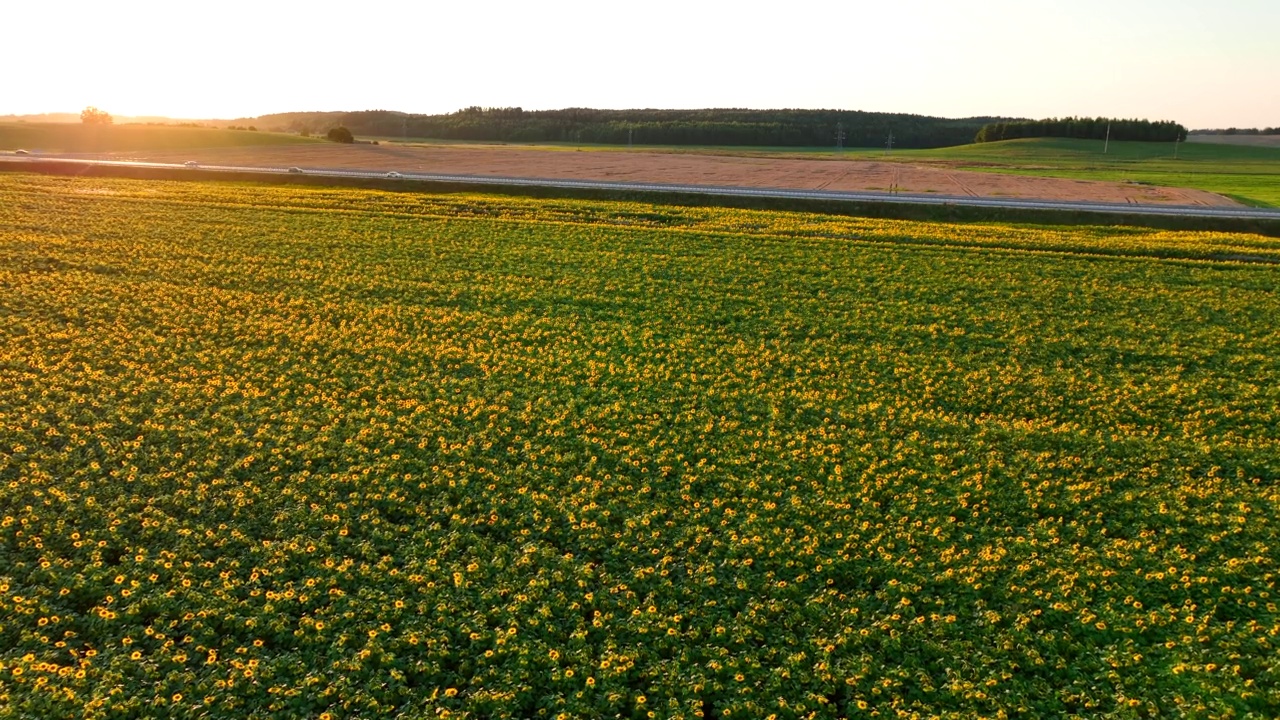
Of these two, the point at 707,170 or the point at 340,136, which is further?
the point at 340,136

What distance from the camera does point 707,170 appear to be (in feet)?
265

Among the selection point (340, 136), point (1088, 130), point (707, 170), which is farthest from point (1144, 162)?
point (340, 136)

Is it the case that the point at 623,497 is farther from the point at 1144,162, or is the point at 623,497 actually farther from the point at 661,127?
the point at 661,127

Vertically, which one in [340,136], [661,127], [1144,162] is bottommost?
[1144,162]

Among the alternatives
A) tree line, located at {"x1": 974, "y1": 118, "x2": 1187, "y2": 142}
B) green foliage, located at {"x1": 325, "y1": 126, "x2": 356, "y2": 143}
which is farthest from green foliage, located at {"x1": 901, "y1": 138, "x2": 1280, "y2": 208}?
green foliage, located at {"x1": 325, "y1": 126, "x2": 356, "y2": 143}

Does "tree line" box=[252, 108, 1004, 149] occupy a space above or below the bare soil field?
above

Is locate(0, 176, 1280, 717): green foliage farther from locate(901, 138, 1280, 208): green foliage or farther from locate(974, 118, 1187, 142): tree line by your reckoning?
locate(974, 118, 1187, 142): tree line

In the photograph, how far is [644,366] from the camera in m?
19.4

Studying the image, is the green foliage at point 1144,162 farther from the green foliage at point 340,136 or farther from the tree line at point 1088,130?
the green foliage at point 340,136

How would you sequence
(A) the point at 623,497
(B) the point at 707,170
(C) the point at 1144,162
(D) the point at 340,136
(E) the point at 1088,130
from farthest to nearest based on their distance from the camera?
(E) the point at 1088,130
(D) the point at 340,136
(C) the point at 1144,162
(B) the point at 707,170
(A) the point at 623,497

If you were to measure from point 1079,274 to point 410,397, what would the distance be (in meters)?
25.4

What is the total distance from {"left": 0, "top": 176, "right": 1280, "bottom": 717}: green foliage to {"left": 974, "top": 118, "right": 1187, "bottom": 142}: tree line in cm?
14061

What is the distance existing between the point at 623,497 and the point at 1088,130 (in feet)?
535

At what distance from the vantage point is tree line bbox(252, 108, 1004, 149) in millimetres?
154125
